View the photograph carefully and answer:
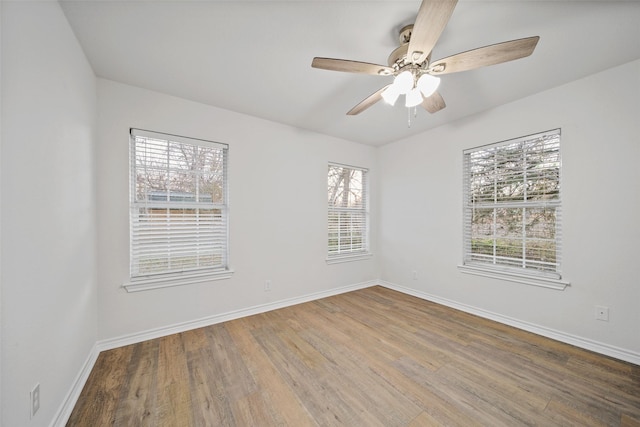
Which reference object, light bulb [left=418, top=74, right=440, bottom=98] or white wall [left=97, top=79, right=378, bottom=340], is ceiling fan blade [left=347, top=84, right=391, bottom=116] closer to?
light bulb [left=418, top=74, right=440, bottom=98]

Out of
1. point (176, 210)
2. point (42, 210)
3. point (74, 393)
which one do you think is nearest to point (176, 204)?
point (176, 210)

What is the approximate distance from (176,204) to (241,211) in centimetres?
69

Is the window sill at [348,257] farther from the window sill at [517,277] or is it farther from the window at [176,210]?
the window at [176,210]

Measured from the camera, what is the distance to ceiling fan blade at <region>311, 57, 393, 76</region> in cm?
149

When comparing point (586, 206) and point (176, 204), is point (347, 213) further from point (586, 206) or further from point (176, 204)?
point (586, 206)

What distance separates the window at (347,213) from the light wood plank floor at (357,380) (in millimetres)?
1457

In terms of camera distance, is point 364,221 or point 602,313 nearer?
point 602,313

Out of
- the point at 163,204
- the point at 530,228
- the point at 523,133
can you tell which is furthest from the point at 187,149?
the point at 530,228

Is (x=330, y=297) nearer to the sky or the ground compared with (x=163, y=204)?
nearer to the ground

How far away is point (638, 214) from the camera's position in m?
1.92

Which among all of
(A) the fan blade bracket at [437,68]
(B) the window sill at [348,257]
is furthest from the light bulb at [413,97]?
(B) the window sill at [348,257]

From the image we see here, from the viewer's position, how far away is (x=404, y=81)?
148cm

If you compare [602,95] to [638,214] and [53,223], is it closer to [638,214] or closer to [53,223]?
[638,214]

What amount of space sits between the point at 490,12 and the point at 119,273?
3590 mm
